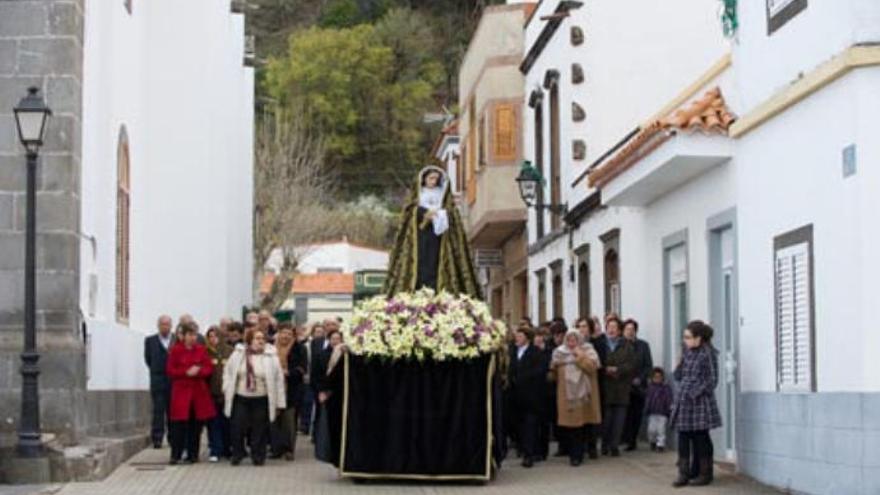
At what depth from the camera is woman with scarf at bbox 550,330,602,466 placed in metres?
18.5

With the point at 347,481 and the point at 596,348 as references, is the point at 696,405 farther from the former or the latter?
the point at 596,348

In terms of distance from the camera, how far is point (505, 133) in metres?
32.0

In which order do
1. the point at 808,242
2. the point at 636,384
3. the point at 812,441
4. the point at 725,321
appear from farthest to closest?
the point at 636,384 → the point at 725,321 → the point at 808,242 → the point at 812,441

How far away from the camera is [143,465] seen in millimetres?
18109

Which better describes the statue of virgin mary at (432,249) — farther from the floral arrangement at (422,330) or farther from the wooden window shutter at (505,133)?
the wooden window shutter at (505,133)

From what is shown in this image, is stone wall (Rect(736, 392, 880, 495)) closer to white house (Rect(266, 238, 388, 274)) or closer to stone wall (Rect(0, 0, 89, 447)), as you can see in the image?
stone wall (Rect(0, 0, 89, 447))

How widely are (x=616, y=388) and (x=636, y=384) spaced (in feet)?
1.63

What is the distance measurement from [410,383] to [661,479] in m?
2.72

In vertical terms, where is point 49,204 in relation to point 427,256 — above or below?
above

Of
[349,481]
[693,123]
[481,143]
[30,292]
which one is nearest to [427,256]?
[349,481]

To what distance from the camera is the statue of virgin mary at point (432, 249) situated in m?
17.0

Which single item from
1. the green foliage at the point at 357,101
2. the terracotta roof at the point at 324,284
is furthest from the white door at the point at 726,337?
the green foliage at the point at 357,101

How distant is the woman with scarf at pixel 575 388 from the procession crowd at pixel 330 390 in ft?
0.04

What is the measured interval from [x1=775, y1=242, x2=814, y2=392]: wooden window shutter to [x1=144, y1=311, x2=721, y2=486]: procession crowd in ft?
8.02
